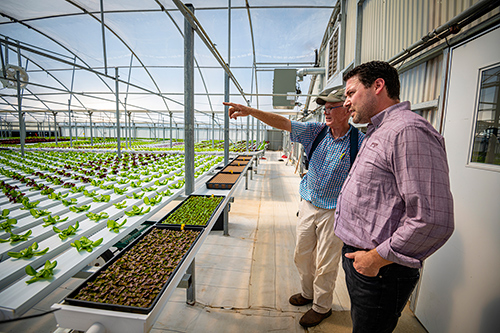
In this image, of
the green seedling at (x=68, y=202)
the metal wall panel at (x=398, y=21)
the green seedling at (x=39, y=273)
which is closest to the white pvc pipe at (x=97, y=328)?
the green seedling at (x=39, y=273)

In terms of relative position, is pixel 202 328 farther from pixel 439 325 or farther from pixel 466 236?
pixel 466 236

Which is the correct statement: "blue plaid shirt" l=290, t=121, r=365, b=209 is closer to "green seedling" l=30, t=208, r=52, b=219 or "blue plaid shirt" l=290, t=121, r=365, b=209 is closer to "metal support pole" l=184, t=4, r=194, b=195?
"metal support pole" l=184, t=4, r=194, b=195

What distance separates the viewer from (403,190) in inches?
38.9

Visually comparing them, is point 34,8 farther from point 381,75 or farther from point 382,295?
point 382,295

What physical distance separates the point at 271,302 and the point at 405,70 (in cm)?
315

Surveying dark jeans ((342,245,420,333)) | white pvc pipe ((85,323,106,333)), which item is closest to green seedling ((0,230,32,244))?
white pvc pipe ((85,323,106,333))

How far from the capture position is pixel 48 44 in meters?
7.41

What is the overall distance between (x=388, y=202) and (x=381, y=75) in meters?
0.66

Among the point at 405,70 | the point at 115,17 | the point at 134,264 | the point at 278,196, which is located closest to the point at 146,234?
the point at 134,264

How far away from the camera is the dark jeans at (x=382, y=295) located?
117cm

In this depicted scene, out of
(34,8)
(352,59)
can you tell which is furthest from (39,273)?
(34,8)

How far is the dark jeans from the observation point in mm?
1171

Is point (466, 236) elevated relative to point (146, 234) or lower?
elevated

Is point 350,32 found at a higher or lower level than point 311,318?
higher
